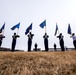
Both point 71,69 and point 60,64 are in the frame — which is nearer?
point 71,69

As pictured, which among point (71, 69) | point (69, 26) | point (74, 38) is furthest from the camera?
point (69, 26)

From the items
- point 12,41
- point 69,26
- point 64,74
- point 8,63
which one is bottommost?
point 64,74

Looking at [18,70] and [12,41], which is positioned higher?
[12,41]

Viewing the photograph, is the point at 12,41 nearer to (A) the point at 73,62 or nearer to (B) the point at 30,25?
(B) the point at 30,25

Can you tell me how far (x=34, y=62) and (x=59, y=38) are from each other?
8.85 meters

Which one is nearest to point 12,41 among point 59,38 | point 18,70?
point 59,38

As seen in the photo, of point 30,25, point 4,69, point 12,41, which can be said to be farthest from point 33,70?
point 30,25

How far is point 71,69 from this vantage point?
8.19m

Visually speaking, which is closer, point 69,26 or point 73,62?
point 73,62

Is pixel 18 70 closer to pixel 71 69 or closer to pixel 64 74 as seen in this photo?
pixel 64 74

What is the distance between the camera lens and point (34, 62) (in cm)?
895

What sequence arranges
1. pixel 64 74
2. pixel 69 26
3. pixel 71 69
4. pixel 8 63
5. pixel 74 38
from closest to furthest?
pixel 64 74 → pixel 71 69 → pixel 8 63 → pixel 74 38 → pixel 69 26

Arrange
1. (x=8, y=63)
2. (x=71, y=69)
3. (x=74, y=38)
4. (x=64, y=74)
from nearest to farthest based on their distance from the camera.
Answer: (x=64, y=74)
(x=71, y=69)
(x=8, y=63)
(x=74, y=38)

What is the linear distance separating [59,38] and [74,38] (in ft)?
5.61
